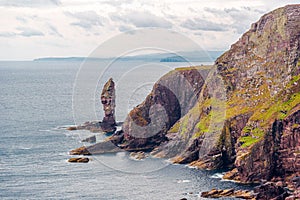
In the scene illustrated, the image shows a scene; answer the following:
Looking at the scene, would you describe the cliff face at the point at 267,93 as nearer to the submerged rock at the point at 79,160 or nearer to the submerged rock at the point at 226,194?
the submerged rock at the point at 226,194

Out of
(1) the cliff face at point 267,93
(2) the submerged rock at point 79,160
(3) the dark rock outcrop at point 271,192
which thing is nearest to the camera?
(3) the dark rock outcrop at point 271,192

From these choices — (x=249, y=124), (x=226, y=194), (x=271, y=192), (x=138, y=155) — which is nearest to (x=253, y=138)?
(x=249, y=124)

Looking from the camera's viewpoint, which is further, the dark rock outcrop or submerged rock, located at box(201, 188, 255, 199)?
submerged rock, located at box(201, 188, 255, 199)

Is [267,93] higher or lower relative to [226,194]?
higher

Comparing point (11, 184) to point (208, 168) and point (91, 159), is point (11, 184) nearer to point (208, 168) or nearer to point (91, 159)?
point (91, 159)

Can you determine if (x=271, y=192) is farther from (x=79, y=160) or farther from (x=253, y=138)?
(x=79, y=160)

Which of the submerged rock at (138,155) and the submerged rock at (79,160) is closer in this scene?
the submerged rock at (79,160)

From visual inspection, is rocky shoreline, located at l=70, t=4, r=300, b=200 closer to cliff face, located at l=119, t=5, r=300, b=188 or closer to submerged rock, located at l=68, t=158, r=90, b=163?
cliff face, located at l=119, t=5, r=300, b=188

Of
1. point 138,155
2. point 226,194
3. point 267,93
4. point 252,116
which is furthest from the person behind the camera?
point 267,93

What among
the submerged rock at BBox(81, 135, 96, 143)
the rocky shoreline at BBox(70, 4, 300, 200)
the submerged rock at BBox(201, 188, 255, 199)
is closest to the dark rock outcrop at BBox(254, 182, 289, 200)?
the rocky shoreline at BBox(70, 4, 300, 200)

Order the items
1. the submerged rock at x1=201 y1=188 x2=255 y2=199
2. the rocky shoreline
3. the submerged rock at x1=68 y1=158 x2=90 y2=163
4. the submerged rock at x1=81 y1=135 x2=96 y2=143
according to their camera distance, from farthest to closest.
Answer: the submerged rock at x1=81 y1=135 x2=96 y2=143, the submerged rock at x1=68 y1=158 x2=90 y2=163, the rocky shoreline, the submerged rock at x1=201 y1=188 x2=255 y2=199

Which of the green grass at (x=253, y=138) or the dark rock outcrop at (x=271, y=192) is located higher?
the green grass at (x=253, y=138)

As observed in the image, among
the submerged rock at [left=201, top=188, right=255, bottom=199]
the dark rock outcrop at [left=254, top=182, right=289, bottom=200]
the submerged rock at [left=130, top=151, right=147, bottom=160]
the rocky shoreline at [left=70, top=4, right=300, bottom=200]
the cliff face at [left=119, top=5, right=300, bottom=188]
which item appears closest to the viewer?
the dark rock outcrop at [left=254, top=182, right=289, bottom=200]

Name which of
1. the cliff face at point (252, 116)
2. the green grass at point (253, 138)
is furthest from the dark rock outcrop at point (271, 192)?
the green grass at point (253, 138)
